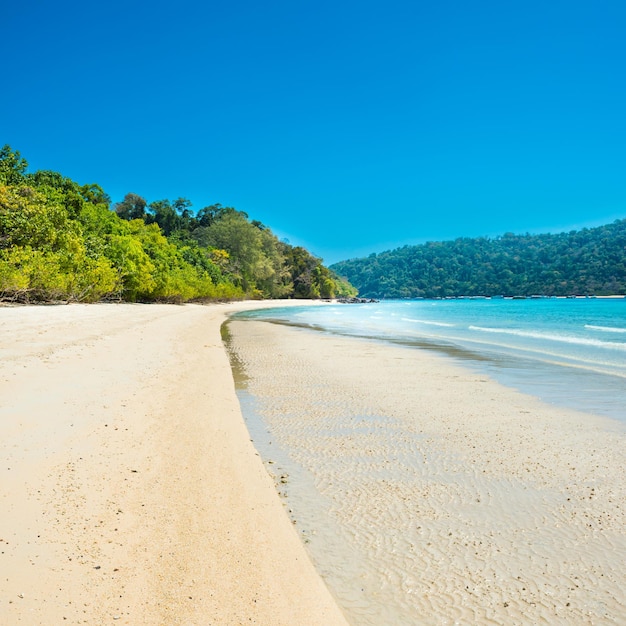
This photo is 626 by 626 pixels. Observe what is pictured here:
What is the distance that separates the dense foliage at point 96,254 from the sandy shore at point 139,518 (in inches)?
965

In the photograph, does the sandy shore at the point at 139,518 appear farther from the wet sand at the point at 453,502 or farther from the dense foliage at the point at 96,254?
the dense foliage at the point at 96,254

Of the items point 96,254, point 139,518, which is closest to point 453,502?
point 139,518

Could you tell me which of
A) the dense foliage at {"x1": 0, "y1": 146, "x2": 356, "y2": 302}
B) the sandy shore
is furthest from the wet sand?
the dense foliage at {"x1": 0, "y1": 146, "x2": 356, "y2": 302}

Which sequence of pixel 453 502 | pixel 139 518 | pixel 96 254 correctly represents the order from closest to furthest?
pixel 139 518
pixel 453 502
pixel 96 254

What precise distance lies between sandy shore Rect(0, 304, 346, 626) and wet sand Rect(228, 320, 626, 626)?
1.12 feet

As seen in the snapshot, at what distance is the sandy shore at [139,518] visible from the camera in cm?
269

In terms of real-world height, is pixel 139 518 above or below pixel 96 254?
below

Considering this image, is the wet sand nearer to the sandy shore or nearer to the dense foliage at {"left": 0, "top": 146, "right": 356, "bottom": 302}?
the sandy shore

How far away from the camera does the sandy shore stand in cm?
269

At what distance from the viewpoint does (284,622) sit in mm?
2641

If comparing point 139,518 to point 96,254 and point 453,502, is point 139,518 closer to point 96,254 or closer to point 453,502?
point 453,502

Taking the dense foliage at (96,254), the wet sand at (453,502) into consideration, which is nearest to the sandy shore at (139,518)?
the wet sand at (453,502)

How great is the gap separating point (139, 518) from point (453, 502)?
8.71 feet

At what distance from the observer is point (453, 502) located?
433 cm
